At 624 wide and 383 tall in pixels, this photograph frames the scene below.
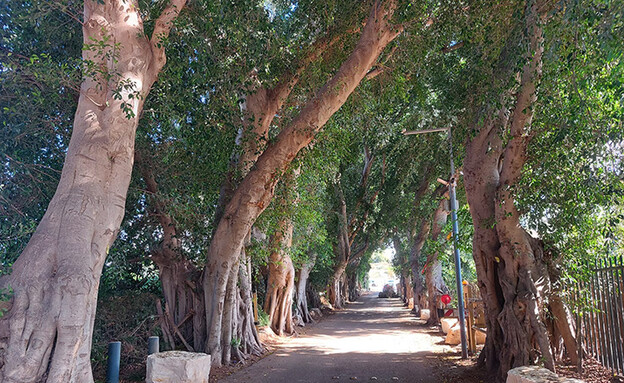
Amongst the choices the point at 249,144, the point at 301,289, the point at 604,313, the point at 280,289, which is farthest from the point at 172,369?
the point at 301,289

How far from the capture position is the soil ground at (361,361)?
32.1 feet

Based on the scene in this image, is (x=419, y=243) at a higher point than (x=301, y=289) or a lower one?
higher

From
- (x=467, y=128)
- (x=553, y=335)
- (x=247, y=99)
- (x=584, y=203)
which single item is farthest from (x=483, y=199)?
(x=247, y=99)

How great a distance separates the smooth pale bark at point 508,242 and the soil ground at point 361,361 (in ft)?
4.48

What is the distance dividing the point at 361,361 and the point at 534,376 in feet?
21.5

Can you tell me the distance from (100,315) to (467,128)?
8.88m

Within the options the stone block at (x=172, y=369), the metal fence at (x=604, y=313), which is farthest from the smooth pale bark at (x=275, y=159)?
the metal fence at (x=604, y=313)

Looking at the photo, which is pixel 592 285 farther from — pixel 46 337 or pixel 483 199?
pixel 46 337

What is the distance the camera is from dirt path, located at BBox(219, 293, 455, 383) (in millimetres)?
9867

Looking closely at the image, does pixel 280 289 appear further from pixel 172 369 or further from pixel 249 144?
pixel 172 369

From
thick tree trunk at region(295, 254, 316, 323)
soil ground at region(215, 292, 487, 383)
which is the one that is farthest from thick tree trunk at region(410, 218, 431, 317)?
soil ground at region(215, 292, 487, 383)

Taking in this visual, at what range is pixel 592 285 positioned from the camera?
26.7 ft

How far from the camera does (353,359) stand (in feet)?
39.4

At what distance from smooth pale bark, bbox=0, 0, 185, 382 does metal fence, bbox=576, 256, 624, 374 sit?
768 centimetres
